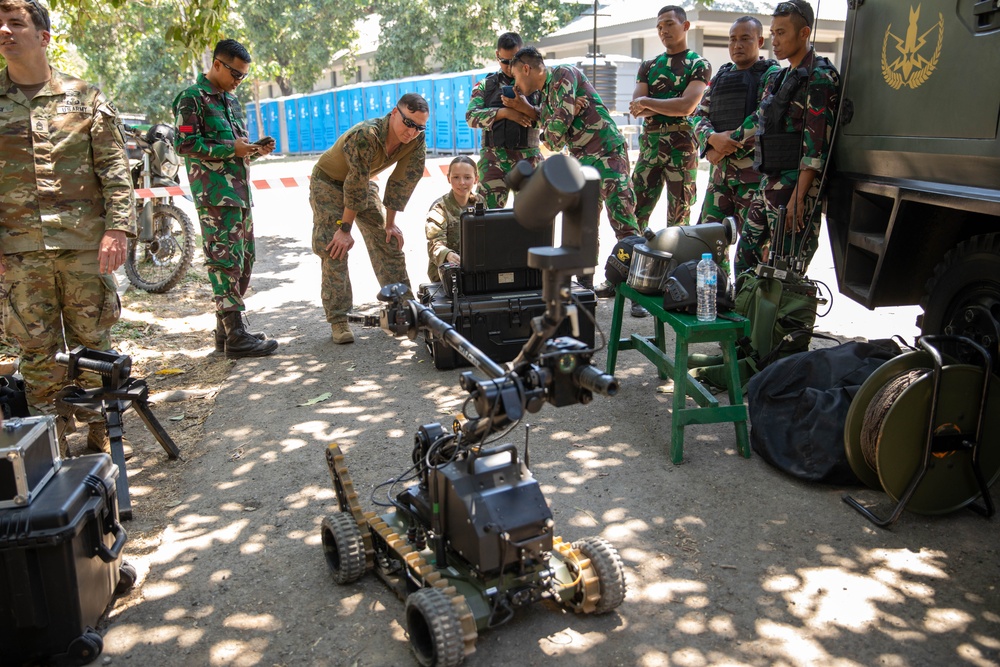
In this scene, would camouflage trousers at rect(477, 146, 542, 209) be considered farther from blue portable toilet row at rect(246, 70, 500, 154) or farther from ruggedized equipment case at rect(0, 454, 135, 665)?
blue portable toilet row at rect(246, 70, 500, 154)

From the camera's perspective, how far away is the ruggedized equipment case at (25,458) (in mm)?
2789

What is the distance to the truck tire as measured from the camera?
3949mm

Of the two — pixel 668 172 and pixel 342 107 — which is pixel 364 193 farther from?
pixel 342 107

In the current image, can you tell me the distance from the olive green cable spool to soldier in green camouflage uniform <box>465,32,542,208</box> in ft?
13.3

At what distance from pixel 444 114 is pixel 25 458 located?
84.0 feet

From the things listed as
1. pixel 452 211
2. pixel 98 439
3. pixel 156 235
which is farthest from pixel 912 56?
pixel 156 235

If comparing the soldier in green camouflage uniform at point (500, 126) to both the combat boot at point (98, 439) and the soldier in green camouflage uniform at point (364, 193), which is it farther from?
the combat boot at point (98, 439)

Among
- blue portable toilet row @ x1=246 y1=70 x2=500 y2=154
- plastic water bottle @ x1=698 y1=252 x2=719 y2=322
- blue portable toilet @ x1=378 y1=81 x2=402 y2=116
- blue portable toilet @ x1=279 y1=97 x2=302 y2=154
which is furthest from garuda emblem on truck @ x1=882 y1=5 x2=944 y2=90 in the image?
blue portable toilet @ x1=279 y1=97 x2=302 y2=154

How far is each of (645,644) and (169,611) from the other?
190 cm

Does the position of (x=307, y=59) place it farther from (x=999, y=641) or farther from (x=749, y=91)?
(x=999, y=641)

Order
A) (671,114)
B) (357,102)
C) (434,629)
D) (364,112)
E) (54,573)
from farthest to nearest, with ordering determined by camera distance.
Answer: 1. (357,102)
2. (364,112)
3. (671,114)
4. (54,573)
5. (434,629)

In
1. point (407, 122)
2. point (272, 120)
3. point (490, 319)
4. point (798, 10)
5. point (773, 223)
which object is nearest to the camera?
point (798, 10)

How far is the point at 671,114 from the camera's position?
6957 mm

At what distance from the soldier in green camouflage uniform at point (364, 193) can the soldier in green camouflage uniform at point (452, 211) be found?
283mm
